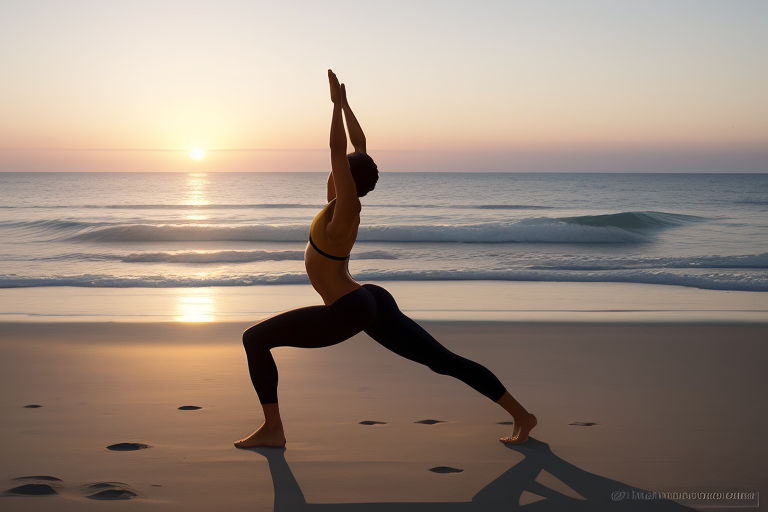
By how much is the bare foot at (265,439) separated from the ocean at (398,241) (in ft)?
29.4

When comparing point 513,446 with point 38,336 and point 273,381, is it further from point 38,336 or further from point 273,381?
point 38,336

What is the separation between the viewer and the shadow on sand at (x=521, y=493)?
3.43 meters

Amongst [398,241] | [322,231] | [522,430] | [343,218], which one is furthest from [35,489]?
[398,241]

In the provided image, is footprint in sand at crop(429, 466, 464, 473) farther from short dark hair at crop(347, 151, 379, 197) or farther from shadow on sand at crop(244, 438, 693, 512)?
short dark hair at crop(347, 151, 379, 197)

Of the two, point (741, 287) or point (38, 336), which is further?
point (741, 287)

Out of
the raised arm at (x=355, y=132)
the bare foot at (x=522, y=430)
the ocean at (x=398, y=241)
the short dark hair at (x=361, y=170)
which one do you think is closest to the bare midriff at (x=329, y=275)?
the short dark hair at (x=361, y=170)

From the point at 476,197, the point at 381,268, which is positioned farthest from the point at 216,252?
the point at 476,197

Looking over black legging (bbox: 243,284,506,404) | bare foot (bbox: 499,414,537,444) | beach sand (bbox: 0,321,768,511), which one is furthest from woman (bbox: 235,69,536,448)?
beach sand (bbox: 0,321,768,511)

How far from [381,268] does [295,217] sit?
64.4 feet

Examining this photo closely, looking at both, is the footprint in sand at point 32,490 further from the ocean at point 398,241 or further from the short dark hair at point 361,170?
the ocean at point 398,241

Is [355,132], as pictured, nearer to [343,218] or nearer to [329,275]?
[343,218]

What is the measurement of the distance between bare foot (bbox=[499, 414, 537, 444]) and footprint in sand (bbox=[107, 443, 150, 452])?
6.39 feet

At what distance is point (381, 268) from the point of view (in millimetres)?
16203

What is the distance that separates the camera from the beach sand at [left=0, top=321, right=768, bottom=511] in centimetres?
362
